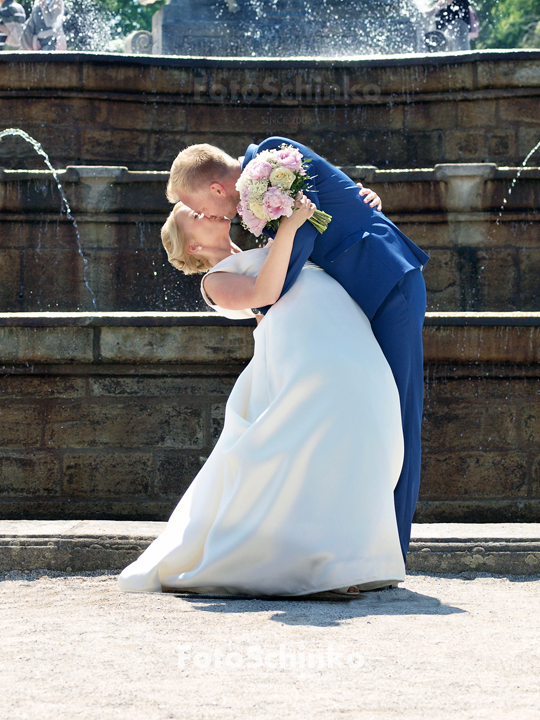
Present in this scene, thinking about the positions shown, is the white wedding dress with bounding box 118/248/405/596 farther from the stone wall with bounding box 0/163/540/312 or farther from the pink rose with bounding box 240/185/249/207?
the stone wall with bounding box 0/163/540/312

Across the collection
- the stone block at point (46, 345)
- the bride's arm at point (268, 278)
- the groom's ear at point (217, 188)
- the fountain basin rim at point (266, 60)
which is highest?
the fountain basin rim at point (266, 60)

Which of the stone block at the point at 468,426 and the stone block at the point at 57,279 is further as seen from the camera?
the stone block at the point at 57,279

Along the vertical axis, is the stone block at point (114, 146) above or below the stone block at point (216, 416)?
above

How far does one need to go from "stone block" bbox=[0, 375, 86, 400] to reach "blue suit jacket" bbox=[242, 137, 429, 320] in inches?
74.2

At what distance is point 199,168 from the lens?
337cm

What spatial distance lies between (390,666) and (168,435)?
296 cm

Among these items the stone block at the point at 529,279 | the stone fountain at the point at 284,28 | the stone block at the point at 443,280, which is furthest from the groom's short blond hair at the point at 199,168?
the stone fountain at the point at 284,28

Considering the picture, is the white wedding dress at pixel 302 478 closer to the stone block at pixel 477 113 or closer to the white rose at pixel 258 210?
the white rose at pixel 258 210

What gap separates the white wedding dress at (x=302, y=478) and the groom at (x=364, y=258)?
0.32ft

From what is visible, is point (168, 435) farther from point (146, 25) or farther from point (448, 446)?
point (146, 25)

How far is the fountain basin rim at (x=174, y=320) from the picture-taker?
16.0 feet

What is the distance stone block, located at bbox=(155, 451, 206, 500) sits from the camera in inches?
191

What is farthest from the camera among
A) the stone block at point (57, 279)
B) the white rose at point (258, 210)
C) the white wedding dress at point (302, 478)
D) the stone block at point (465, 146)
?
the stone block at point (465, 146)

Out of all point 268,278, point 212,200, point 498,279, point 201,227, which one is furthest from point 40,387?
point 498,279
